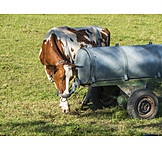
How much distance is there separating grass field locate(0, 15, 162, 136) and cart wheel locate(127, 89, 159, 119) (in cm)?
17

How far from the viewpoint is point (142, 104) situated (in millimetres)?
7734

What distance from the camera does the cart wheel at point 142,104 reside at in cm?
761

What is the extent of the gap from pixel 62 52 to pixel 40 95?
1.96 meters

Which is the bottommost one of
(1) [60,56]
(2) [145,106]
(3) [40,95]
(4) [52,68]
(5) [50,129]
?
(5) [50,129]

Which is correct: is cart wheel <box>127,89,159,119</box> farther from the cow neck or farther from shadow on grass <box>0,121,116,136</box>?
the cow neck

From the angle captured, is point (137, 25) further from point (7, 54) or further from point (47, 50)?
point (47, 50)

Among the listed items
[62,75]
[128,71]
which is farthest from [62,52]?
[128,71]

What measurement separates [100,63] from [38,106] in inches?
107

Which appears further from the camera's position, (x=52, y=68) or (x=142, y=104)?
(x=52, y=68)

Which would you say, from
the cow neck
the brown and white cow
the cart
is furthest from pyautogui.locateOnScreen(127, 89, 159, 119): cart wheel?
the cow neck

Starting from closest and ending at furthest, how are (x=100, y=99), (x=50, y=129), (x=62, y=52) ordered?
(x=50, y=129), (x=62, y=52), (x=100, y=99)

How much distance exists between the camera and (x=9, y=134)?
7148 millimetres

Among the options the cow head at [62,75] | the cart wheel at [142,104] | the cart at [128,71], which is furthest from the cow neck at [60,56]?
the cart wheel at [142,104]

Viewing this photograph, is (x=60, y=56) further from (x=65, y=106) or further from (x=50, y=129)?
(x=50, y=129)
